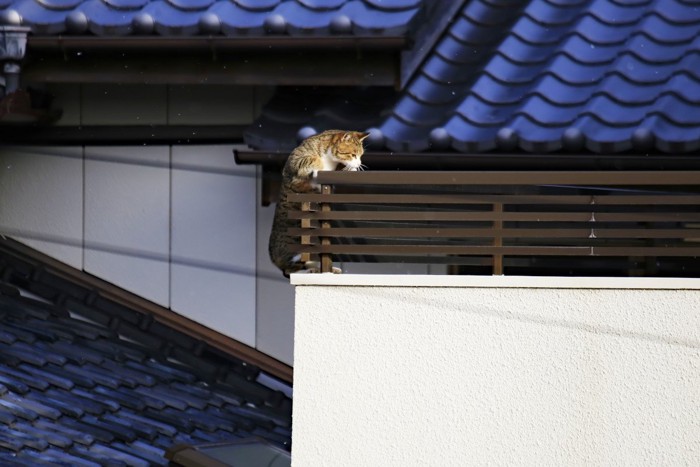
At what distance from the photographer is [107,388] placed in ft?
32.2

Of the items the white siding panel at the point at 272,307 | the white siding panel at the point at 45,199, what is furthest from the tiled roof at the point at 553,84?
the white siding panel at the point at 45,199

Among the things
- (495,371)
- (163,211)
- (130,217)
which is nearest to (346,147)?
(495,371)

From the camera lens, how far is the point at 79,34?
994cm

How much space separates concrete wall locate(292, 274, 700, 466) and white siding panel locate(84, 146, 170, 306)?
136 inches

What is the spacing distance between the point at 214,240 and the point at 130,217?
637 mm

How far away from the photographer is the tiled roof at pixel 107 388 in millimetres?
9000

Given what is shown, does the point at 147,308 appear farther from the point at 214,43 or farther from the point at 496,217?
the point at 496,217

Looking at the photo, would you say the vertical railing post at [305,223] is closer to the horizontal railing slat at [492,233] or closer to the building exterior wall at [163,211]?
the horizontal railing slat at [492,233]

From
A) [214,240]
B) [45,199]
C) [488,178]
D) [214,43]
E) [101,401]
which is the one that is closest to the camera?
[488,178]

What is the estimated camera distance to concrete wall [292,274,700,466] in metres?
7.34

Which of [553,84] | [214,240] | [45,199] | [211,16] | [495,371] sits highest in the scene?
[211,16]

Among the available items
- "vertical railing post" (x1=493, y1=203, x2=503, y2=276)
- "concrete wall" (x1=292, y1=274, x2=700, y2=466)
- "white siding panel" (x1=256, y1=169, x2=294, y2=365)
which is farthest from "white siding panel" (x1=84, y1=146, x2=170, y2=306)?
"vertical railing post" (x1=493, y1=203, x2=503, y2=276)

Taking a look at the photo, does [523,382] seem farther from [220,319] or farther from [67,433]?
[220,319]

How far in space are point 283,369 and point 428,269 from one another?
4.22ft
